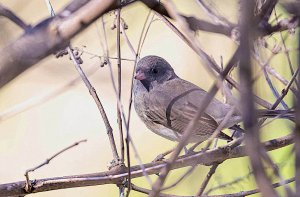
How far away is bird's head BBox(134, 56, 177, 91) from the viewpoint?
4000 millimetres

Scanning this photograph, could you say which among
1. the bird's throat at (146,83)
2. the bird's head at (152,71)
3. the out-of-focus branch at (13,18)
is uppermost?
the bird's head at (152,71)

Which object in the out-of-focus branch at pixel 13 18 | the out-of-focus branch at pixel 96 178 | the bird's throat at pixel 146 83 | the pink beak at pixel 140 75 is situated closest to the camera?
the out-of-focus branch at pixel 13 18

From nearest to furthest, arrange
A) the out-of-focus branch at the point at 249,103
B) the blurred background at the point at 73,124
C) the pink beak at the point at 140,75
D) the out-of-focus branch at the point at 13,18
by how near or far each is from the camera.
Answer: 1. the out-of-focus branch at the point at 249,103
2. the out-of-focus branch at the point at 13,18
3. the pink beak at the point at 140,75
4. the blurred background at the point at 73,124

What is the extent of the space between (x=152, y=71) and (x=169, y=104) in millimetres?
343

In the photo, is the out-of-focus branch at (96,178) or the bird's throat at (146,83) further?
the bird's throat at (146,83)

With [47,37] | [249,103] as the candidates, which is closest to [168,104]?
[47,37]

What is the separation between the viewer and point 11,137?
5723mm

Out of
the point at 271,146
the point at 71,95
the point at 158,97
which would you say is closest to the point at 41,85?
the point at 71,95

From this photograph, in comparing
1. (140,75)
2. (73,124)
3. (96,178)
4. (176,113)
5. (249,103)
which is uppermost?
(73,124)

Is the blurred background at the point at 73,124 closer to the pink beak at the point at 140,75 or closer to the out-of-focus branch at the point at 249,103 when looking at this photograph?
the pink beak at the point at 140,75

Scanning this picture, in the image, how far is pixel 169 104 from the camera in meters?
3.82

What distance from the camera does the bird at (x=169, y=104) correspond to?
138 inches

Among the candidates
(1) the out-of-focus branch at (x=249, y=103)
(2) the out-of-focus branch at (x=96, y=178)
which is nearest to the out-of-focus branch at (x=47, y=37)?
(1) the out-of-focus branch at (x=249, y=103)

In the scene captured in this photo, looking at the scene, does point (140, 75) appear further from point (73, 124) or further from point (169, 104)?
point (73, 124)
